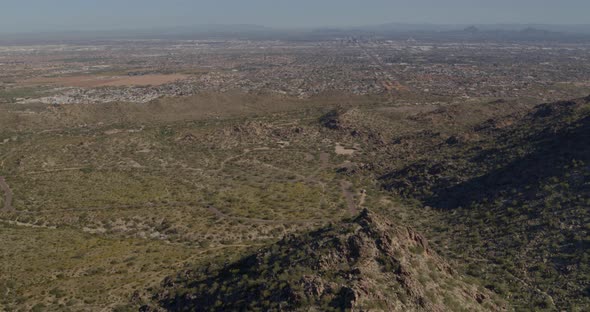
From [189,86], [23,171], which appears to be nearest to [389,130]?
[23,171]

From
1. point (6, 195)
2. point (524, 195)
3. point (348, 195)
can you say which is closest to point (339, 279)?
point (524, 195)

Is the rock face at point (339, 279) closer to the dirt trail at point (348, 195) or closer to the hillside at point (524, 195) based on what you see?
the hillside at point (524, 195)

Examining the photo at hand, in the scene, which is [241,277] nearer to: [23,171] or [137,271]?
[137,271]

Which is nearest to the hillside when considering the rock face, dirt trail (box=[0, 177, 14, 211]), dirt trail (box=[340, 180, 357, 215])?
dirt trail (box=[340, 180, 357, 215])

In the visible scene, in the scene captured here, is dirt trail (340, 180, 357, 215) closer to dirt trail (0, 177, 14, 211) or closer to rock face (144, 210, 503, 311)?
rock face (144, 210, 503, 311)

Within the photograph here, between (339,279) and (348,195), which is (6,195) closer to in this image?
(348,195)

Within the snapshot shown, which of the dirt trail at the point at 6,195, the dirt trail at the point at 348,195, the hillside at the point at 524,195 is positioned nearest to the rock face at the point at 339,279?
the hillside at the point at 524,195
